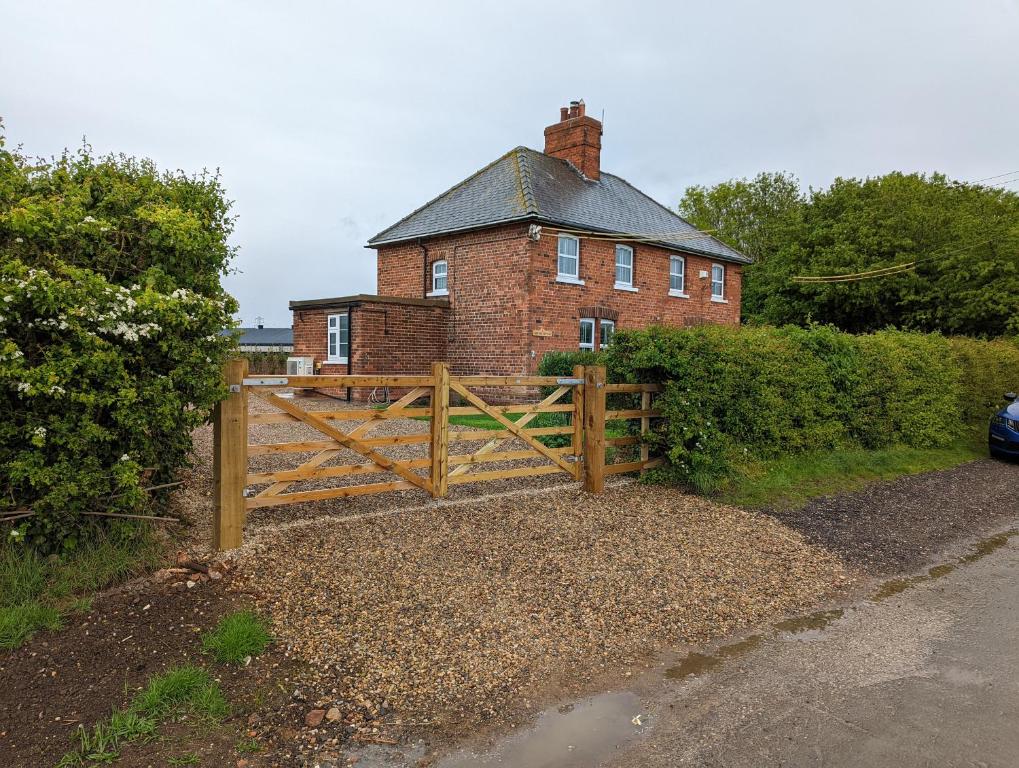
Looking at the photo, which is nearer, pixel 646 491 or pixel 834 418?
pixel 646 491

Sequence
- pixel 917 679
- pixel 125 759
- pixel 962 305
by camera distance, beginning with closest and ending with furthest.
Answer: pixel 125 759, pixel 917 679, pixel 962 305

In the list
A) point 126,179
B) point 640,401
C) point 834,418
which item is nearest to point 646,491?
point 640,401

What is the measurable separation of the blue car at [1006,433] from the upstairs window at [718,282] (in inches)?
516

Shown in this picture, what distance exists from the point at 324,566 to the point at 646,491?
15.7ft

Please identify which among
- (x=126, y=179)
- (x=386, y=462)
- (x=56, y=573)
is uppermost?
(x=126, y=179)

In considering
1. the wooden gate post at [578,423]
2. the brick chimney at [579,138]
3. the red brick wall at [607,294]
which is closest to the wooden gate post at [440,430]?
the wooden gate post at [578,423]

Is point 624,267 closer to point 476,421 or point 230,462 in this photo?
point 476,421

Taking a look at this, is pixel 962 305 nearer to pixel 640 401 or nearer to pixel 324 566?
pixel 640 401

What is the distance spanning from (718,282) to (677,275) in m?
2.99

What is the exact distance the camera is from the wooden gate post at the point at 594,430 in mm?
8945

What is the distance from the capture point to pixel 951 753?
3.56 metres

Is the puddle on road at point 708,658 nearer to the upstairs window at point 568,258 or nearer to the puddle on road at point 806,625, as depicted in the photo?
the puddle on road at point 806,625

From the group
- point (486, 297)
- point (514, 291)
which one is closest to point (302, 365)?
point (486, 297)

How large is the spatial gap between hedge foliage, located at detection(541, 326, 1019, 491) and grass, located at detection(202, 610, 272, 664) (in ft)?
19.9
